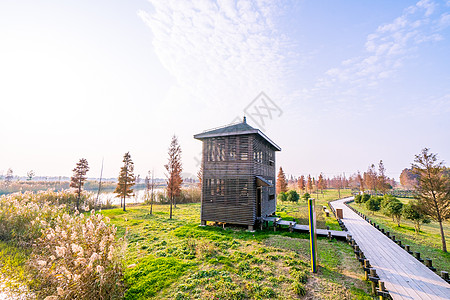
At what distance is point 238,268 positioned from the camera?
7.73 m

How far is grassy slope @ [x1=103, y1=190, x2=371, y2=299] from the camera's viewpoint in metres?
6.13

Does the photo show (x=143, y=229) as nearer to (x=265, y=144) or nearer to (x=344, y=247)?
(x=265, y=144)

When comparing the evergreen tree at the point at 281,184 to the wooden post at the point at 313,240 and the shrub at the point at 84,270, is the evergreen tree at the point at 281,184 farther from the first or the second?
the shrub at the point at 84,270

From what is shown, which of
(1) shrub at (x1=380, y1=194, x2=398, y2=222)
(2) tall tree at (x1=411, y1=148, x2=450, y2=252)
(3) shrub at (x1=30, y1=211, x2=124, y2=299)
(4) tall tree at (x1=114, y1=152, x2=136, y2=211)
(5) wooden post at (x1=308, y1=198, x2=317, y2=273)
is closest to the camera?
(3) shrub at (x1=30, y1=211, x2=124, y2=299)

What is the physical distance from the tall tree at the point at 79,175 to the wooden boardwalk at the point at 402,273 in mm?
28340

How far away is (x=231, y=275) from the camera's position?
7176 mm

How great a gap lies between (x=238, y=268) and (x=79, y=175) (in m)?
25.8

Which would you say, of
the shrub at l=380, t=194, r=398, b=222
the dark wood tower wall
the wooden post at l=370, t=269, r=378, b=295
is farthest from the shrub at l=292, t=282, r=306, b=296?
the shrub at l=380, t=194, r=398, b=222

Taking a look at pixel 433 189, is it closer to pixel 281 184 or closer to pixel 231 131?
pixel 231 131

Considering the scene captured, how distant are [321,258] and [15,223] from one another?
1583cm

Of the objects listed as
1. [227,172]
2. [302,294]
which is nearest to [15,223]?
[227,172]

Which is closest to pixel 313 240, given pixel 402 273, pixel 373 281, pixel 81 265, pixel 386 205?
pixel 373 281

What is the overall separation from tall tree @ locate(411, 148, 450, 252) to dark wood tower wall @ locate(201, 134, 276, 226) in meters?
9.28

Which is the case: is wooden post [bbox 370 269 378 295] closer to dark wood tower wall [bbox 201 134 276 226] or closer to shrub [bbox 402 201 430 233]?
dark wood tower wall [bbox 201 134 276 226]
